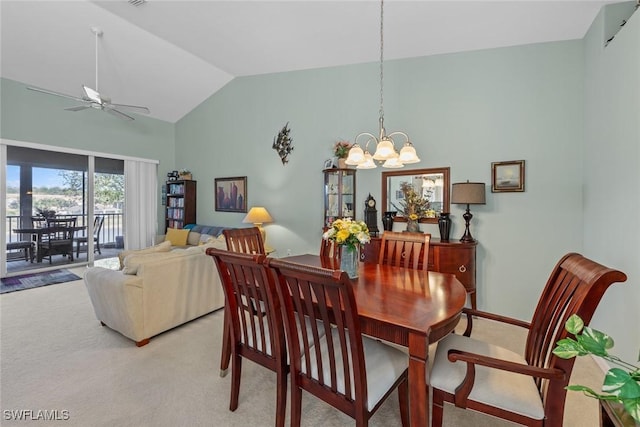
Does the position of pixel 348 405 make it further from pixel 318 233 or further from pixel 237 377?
pixel 318 233

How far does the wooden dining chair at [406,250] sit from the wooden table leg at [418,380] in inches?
45.9

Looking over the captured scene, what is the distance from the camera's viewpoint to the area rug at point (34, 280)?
4.22m

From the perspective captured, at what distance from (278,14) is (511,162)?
10.2 feet

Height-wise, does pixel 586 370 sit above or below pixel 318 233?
below

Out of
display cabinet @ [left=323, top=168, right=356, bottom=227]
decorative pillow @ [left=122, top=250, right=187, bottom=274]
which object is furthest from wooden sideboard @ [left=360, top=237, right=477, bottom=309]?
decorative pillow @ [left=122, top=250, right=187, bottom=274]

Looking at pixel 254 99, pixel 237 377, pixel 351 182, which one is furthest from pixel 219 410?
pixel 254 99

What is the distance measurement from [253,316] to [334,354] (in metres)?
0.57

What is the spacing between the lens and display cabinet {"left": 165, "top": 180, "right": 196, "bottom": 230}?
620 centimetres

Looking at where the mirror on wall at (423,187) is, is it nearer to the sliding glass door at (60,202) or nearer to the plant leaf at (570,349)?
the plant leaf at (570,349)

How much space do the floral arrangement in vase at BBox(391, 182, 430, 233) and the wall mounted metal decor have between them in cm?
206

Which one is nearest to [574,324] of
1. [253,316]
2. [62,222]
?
[253,316]

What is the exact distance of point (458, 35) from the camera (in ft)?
10.4

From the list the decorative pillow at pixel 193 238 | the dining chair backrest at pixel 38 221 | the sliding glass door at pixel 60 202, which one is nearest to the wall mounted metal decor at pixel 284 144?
the decorative pillow at pixel 193 238

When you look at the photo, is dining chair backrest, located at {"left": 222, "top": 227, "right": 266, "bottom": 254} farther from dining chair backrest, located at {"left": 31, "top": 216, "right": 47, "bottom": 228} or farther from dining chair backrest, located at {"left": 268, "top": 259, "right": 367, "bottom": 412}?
dining chair backrest, located at {"left": 31, "top": 216, "right": 47, "bottom": 228}
